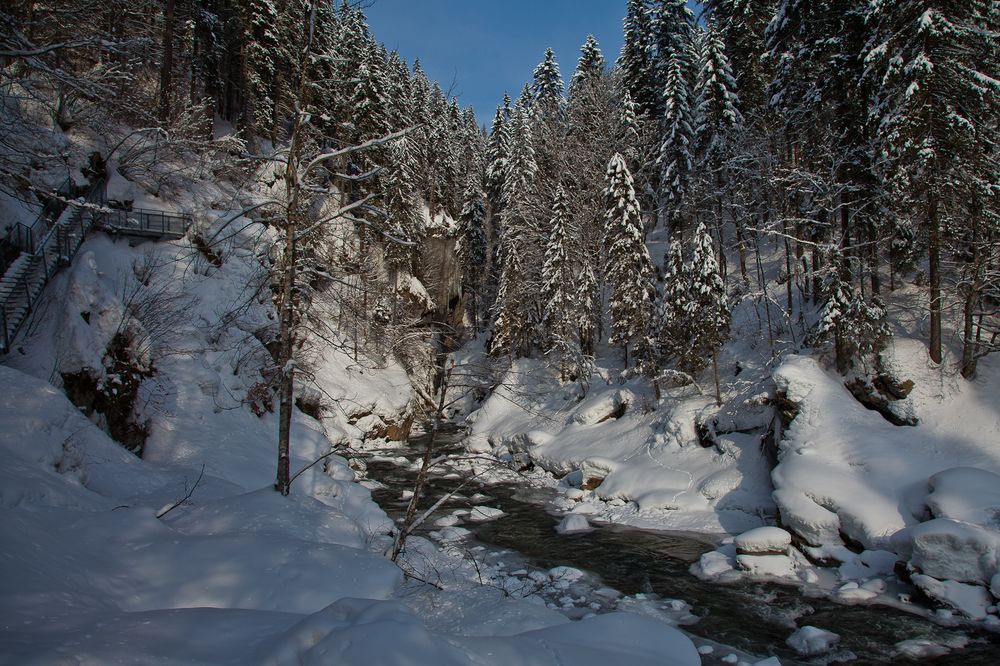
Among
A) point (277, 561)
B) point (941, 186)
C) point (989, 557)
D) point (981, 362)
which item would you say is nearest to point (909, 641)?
point (989, 557)

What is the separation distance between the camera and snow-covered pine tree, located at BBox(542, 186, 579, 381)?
3259cm

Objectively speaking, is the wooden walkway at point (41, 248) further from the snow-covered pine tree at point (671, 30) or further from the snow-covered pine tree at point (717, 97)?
the snow-covered pine tree at point (671, 30)

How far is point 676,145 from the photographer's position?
101 ft

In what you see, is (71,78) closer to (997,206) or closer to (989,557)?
(989,557)

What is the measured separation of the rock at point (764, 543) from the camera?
1253 centimetres

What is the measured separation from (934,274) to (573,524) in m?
14.3

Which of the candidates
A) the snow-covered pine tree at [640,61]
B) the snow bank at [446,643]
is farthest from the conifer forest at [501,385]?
the snow-covered pine tree at [640,61]

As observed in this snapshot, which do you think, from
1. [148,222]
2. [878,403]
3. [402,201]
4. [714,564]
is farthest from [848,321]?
[148,222]

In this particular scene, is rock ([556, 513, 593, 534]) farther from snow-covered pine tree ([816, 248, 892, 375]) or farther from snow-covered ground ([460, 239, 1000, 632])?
snow-covered pine tree ([816, 248, 892, 375])

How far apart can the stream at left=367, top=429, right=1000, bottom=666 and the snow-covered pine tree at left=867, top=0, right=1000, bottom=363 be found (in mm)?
10742

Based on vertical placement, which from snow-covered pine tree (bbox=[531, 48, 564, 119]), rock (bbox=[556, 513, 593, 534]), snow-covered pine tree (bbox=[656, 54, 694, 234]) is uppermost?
snow-covered pine tree (bbox=[531, 48, 564, 119])

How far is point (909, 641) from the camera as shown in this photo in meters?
8.82

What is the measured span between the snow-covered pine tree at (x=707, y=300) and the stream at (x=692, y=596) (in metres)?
9.44

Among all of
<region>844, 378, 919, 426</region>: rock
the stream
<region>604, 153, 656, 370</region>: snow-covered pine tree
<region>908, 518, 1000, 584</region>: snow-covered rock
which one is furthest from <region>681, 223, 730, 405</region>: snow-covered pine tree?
<region>908, 518, 1000, 584</region>: snow-covered rock
